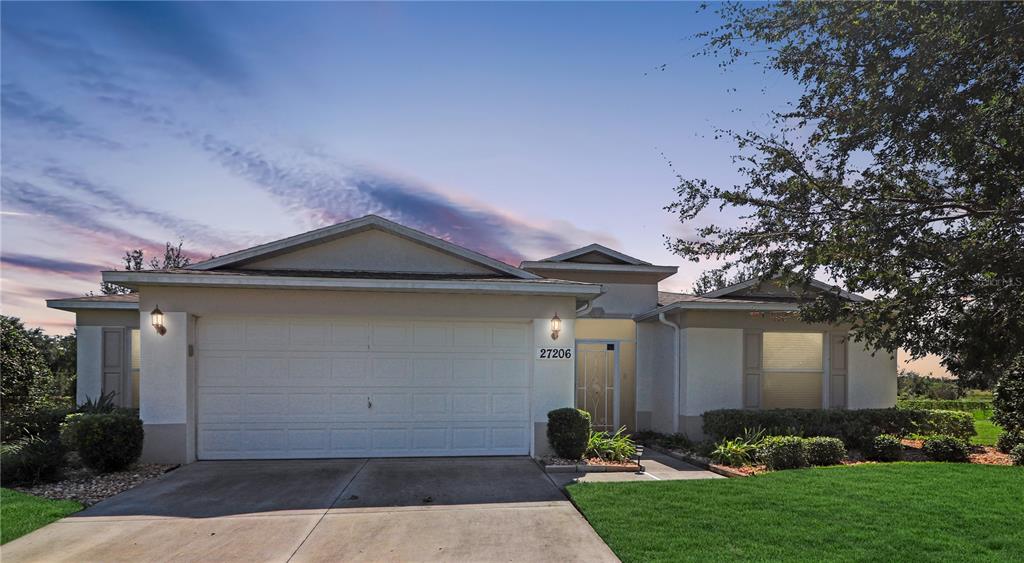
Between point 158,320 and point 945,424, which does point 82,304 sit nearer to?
point 158,320

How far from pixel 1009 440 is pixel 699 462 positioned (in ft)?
20.5

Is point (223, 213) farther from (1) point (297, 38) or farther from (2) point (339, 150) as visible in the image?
(1) point (297, 38)

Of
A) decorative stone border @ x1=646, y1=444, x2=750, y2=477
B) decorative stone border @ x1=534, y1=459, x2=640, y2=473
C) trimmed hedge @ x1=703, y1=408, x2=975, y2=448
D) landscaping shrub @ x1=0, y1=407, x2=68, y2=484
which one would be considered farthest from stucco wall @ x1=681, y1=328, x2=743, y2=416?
landscaping shrub @ x1=0, y1=407, x2=68, y2=484

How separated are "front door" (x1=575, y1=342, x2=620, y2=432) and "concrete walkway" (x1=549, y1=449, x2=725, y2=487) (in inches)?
116

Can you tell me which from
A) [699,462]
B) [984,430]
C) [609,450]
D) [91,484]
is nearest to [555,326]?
[609,450]

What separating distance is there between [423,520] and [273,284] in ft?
15.6

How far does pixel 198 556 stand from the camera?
5.65 m

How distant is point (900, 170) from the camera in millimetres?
6930

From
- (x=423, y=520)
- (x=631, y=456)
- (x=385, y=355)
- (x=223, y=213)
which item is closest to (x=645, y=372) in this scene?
(x=631, y=456)

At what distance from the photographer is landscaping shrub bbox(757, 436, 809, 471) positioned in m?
9.48

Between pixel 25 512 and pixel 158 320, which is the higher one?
pixel 158 320

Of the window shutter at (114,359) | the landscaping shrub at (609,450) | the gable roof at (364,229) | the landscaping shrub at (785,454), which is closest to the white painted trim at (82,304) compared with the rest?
the window shutter at (114,359)

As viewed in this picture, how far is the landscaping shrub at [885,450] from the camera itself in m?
10.4

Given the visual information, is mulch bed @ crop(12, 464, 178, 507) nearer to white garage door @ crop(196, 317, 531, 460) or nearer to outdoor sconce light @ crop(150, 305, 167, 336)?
white garage door @ crop(196, 317, 531, 460)
